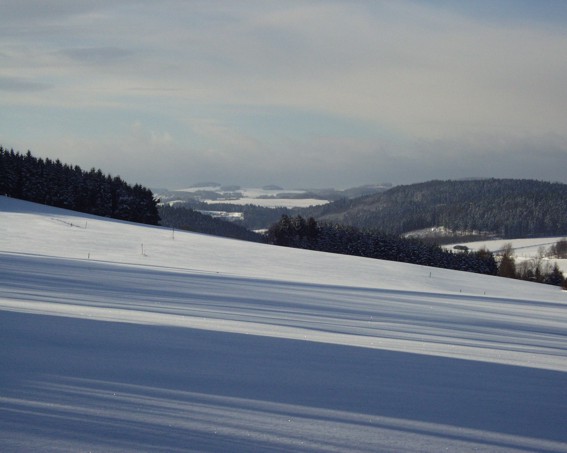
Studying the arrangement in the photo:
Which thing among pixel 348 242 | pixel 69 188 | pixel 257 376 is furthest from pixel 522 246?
pixel 257 376

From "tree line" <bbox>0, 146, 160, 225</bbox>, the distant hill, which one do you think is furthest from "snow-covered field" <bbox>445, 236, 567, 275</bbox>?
"tree line" <bbox>0, 146, 160, 225</bbox>

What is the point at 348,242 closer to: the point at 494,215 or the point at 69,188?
the point at 69,188

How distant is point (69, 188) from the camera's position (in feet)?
218

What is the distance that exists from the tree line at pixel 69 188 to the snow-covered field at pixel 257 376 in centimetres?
5465

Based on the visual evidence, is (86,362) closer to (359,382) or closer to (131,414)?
(131,414)

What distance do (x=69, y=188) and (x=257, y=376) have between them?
2548 inches

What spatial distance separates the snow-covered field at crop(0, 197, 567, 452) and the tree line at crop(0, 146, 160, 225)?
54.7 m

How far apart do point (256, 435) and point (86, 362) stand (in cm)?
249

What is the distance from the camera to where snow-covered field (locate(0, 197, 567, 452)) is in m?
4.88

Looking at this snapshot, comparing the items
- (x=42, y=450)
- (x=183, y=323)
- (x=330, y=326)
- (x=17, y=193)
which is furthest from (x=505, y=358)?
(x=17, y=193)

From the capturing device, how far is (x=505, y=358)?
359 inches

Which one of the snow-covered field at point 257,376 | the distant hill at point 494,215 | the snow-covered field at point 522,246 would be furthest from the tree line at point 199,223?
the snow-covered field at point 257,376

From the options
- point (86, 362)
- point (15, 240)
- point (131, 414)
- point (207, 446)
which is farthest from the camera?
point (15, 240)

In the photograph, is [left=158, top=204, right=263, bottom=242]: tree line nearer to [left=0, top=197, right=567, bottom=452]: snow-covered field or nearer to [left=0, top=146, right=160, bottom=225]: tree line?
[left=0, top=146, right=160, bottom=225]: tree line
